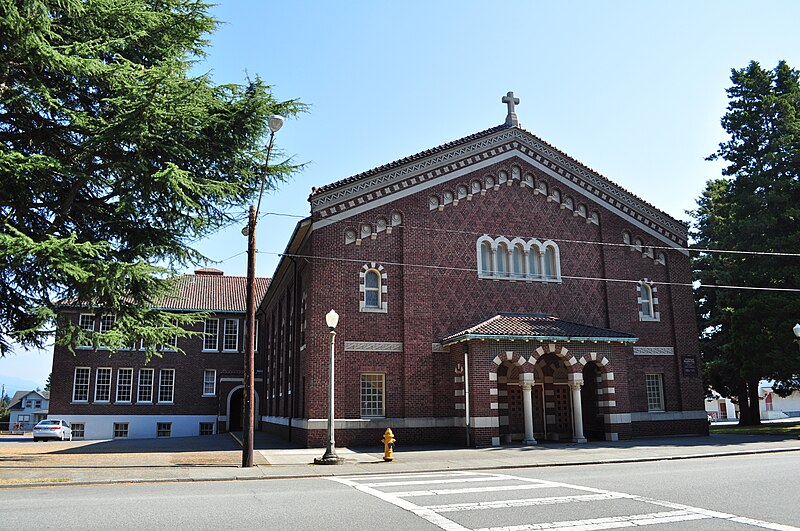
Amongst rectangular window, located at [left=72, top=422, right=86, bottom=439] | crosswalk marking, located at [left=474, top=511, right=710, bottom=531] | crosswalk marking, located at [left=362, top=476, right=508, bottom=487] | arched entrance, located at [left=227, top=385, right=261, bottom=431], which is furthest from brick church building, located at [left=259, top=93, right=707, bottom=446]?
rectangular window, located at [left=72, top=422, right=86, bottom=439]

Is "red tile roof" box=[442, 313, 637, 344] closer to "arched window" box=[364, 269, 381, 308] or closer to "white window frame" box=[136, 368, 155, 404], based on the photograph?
"arched window" box=[364, 269, 381, 308]

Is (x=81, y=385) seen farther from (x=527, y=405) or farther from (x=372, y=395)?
(x=527, y=405)

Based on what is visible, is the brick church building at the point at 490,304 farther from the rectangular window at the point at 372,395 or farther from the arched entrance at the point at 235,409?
the arched entrance at the point at 235,409

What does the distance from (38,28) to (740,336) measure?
33.2m

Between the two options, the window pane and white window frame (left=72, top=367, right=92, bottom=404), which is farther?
white window frame (left=72, top=367, right=92, bottom=404)

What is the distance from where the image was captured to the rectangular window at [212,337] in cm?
4491

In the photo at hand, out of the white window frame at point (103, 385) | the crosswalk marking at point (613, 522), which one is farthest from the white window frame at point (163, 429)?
the crosswalk marking at point (613, 522)

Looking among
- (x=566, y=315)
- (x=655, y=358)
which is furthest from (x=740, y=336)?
(x=566, y=315)

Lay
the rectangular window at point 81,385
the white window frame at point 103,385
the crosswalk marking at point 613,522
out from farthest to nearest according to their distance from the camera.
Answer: the white window frame at point 103,385 → the rectangular window at point 81,385 → the crosswalk marking at point 613,522

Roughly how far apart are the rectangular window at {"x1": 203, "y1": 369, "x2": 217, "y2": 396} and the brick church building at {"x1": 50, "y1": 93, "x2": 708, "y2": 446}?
1401 cm

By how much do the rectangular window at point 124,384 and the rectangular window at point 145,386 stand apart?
0.66 meters

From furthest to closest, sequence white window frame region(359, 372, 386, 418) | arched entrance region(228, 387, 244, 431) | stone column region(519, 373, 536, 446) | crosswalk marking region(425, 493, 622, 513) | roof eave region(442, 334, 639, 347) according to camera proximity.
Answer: arched entrance region(228, 387, 244, 431), white window frame region(359, 372, 386, 418), stone column region(519, 373, 536, 446), roof eave region(442, 334, 639, 347), crosswalk marking region(425, 493, 622, 513)

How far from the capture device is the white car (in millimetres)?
39344

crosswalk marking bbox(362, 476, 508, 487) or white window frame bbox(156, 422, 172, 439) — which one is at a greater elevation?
crosswalk marking bbox(362, 476, 508, 487)
